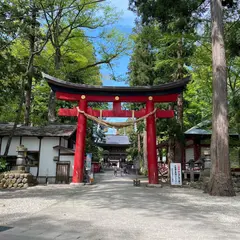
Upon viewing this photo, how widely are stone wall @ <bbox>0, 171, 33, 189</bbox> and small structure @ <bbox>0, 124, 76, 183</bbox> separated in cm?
277

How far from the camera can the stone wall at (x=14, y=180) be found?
13.7 metres

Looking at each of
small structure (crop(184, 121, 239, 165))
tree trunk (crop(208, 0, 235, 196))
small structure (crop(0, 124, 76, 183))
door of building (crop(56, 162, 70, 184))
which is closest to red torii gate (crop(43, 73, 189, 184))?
door of building (crop(56, 162, 70, 184))

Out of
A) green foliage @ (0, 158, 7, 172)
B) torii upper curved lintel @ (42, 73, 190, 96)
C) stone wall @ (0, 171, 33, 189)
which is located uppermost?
torii upper curved lintel @ (42, 73, 190, 96)

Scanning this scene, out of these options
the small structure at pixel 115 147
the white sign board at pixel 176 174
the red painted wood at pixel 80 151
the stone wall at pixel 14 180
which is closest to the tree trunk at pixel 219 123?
the white sign board at pixel 176 174

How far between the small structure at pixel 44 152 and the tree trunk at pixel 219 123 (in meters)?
9.31

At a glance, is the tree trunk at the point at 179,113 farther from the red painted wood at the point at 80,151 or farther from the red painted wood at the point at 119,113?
the red painted wood at the point at 80,151

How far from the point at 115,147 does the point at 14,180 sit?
100 feet

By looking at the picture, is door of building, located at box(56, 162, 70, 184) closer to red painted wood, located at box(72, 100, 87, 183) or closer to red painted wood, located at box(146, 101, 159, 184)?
red painted wood, located at box(72, 100, 87, 183)

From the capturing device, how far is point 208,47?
17.6 meters

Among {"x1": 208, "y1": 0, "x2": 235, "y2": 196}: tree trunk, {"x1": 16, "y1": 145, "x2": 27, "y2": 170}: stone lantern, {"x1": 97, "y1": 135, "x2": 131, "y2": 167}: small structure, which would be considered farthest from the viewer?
{"x1": 97, "y1": 135, "x2": 131, "y2": 167}: small structure

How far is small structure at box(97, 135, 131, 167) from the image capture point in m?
42.4

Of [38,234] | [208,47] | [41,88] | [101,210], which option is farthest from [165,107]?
[38,234]

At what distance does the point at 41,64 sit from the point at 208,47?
1382 cm

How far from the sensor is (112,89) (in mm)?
15047
